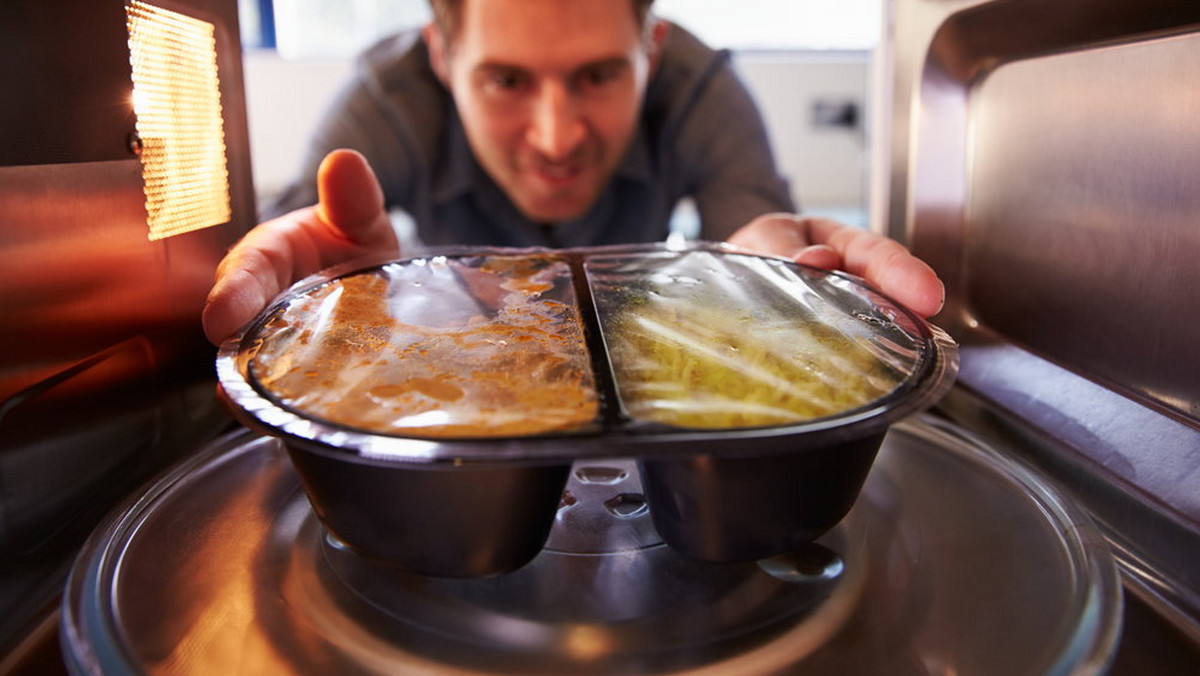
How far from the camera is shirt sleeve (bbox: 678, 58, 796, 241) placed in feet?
4.83

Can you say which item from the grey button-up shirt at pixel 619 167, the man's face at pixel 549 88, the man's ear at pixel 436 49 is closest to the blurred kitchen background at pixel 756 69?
the grey button-up shirt at pixel 619 167

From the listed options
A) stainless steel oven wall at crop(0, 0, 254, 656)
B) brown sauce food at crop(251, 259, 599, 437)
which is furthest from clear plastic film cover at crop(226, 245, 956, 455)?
stainless steel oven wall at crop(0, 0, 254, 656)

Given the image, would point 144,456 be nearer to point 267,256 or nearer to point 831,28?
point 267,256

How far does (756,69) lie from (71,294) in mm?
2839

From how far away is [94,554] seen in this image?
1.44 feet

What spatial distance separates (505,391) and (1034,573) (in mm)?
282

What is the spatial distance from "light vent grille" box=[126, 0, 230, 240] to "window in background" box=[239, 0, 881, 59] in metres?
2.54

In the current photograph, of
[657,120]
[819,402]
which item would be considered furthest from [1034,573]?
[657,120]

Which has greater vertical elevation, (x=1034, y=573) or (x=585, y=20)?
(x=585, y=20)

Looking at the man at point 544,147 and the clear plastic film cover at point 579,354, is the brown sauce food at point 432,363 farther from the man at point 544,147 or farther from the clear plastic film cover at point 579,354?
the man at point 544,147

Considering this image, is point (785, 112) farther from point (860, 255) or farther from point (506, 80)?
point (860, 255)

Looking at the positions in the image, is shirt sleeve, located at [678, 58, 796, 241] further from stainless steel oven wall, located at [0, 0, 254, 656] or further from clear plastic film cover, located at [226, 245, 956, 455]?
stainless steel oven wall, located at [0, 0, 254, 656]

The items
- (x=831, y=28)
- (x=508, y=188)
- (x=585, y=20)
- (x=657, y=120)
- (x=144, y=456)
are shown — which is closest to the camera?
(x=144, y=456)

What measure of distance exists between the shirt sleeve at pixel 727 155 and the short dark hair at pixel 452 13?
26 centimetres
